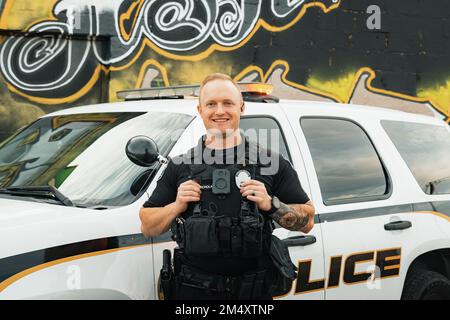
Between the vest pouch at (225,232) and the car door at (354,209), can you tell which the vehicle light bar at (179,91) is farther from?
the vest pouch at (225,232)

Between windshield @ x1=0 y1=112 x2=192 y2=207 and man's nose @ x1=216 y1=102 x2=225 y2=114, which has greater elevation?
man's nose @ x1=216 y1=102 x2=225 y2=114

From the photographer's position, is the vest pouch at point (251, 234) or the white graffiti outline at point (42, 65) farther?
the white graffiti outline at point (42, 65)

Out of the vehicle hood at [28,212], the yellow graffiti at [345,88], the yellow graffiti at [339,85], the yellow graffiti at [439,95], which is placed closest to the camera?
the vehicle hood at [28,212]

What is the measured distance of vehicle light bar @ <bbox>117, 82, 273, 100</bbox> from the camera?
414cm

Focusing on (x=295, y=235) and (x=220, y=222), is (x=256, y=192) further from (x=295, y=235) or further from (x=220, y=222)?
(x=295, y=235)

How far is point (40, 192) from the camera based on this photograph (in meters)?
3.39

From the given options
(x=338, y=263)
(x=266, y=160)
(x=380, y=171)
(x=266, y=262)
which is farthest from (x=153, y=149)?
(x=380, y=171)

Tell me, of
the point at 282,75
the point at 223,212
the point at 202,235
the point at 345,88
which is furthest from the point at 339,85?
the point at 202,235

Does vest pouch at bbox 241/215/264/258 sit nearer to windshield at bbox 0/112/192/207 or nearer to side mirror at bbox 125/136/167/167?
side mirror at bbox 125/136/167/167

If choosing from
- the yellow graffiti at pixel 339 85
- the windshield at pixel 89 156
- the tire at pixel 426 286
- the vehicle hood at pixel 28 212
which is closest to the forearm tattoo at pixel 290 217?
the windshield at pixel 89 156

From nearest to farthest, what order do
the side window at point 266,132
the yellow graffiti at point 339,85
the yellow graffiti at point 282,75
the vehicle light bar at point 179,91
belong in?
the side window at point 266,132
the vehicle light bar at point 179,91
the yellow graffiti at point 282,75
the yellow graffiti at point 339,85

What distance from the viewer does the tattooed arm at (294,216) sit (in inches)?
113

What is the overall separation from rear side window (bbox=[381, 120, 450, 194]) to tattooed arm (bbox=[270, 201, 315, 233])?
A: 1.66 m

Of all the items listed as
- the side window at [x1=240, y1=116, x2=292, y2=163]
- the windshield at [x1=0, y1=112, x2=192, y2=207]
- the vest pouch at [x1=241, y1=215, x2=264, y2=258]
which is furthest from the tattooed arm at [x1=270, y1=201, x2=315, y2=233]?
the side window at [x1=240, y1=116, x2=292, y2=163]
